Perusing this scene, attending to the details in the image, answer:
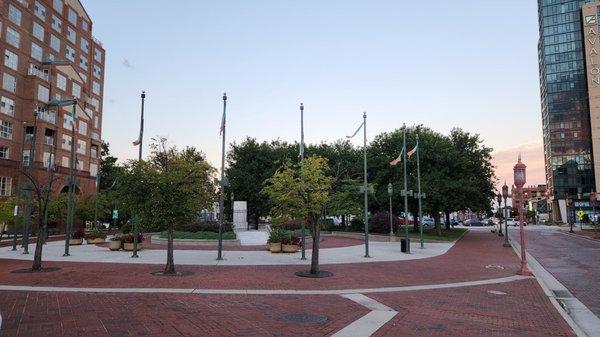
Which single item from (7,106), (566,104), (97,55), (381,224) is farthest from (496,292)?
(566,104)

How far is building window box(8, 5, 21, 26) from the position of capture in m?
52.7

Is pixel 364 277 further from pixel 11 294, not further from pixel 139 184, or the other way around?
pixel 11 294

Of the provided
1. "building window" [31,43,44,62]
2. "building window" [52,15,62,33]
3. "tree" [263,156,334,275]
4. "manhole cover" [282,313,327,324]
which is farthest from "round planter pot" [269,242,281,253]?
"building window" [52,15,62,33]

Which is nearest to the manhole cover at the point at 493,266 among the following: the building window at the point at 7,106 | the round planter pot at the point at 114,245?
the round planter pot at the point at 114,245

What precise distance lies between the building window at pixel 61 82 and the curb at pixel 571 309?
6104cm

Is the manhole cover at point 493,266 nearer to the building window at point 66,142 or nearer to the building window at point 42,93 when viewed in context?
the building window at point 42,93

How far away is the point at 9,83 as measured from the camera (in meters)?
52.5

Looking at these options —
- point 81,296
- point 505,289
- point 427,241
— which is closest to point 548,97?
point 427,241

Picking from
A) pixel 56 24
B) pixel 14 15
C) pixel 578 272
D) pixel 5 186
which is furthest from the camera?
pixel 56 24

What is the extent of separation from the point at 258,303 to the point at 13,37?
186 ft

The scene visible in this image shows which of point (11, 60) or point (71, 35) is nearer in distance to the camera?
point (11, 60)

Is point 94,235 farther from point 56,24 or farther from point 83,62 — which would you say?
point 83,62

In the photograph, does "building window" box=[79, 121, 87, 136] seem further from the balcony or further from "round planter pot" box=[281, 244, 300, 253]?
"round planter pot" box=[281, 244, 300, 253]

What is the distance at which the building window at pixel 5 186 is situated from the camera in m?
50.7
